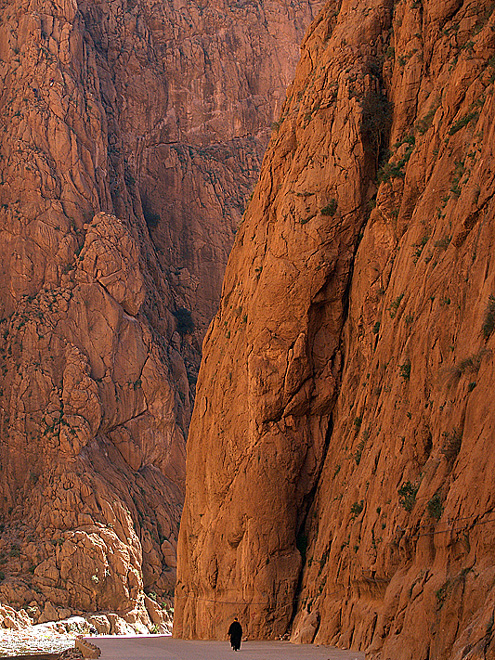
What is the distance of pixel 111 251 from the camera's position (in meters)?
58.7

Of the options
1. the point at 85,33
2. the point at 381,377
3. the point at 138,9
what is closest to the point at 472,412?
the point at 381,377

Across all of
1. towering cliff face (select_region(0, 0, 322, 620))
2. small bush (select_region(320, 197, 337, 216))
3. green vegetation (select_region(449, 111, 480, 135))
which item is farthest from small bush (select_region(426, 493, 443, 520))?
towering cliff face (select_region(0, 0, 322, 620))

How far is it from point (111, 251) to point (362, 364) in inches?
1522

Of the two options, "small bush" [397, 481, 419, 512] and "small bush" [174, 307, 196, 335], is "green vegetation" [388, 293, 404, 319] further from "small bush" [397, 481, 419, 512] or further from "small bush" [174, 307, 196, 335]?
"small bush" [174, 307, 196, 335]

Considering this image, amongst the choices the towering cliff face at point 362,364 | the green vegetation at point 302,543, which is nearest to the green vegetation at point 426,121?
the towering cliff face at point 362,364

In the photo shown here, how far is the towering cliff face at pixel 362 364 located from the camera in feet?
43.2

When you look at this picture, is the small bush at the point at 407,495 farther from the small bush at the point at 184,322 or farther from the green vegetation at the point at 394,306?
the small bush at the point at 184,322

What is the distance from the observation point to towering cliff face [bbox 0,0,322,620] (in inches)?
2021

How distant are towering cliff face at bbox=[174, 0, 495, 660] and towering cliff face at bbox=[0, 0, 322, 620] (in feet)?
75.6

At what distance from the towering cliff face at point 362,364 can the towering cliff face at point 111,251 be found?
75.6 ft

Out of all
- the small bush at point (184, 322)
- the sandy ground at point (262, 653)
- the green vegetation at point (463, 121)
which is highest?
the small bush at point (184, 322)

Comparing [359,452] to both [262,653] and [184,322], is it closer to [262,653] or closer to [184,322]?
[262,653]

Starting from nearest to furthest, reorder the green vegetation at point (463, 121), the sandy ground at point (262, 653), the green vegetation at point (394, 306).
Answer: the sandy ground at point (262, 653)
the green vegetation at point (463, 121)
the green vegetation at point (394, 306)

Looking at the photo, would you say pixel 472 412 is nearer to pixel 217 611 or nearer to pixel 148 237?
pixel 217 611
